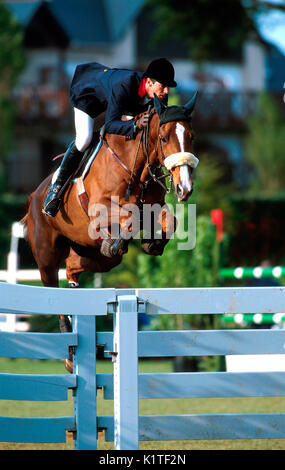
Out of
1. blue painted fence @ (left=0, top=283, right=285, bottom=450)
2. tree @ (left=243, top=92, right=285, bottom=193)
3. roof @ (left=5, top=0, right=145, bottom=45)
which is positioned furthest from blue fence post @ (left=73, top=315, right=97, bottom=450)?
roof @ (left=5, top=0, right=145, bottom=45)

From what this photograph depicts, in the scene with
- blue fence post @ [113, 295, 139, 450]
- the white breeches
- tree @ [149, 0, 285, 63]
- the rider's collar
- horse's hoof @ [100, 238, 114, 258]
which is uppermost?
tree @ [149, 0, 285, 63]

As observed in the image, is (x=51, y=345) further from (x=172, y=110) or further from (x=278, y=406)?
(x=278, y=406)

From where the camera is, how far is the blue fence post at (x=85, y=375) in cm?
389

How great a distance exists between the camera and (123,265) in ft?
38.3

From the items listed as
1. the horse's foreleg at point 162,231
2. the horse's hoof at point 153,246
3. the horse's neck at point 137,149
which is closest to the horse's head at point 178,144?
the horse's neck at point 137,149

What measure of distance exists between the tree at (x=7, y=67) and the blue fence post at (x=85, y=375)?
703 inches

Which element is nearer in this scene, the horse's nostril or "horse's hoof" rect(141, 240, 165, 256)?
the horse's nostril

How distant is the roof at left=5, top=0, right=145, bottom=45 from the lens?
28.0m

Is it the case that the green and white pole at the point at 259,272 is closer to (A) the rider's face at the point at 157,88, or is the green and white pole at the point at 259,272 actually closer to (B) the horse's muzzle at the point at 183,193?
(A) the rider's face at the point at 157,88

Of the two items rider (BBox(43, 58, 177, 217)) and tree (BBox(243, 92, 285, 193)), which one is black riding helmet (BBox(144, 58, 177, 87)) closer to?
rider (BBox(43, 58, 177, 217))

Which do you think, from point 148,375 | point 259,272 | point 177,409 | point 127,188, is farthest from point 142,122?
point 259,272

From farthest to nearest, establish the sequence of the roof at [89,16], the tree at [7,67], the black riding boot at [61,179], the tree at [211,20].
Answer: the roof at [89,16] → the tree at [7,67] → the tree at [211,20] → the black riding boot at [61,179]

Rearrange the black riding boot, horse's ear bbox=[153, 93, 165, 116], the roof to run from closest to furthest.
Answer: horse's ear bbox=[153, 93, 165, 116], the black riding boot, the roof

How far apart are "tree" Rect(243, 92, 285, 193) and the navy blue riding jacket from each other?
1806cm
